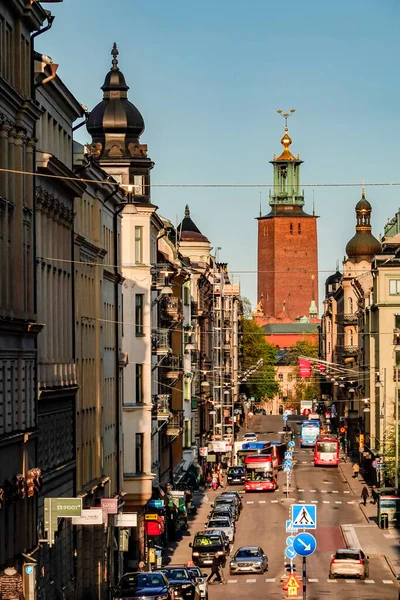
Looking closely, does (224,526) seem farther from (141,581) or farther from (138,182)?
(141,581)

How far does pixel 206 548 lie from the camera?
2413 inches

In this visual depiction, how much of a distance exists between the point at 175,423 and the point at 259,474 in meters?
18.1

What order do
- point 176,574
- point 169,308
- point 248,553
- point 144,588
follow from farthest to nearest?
point 169,308 < point 248,553 < point 176,574 < point 144,588

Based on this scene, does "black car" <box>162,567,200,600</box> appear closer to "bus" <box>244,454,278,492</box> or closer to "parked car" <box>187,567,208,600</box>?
"parked car" <box>187,567,208,600</box>

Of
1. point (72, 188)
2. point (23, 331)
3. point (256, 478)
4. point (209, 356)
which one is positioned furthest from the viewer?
point (209, 356)

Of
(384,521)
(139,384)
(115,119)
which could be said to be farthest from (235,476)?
(115,119)

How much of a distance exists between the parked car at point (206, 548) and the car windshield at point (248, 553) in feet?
3.46

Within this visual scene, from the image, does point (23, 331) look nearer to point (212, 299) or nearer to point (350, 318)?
point (212, 299)

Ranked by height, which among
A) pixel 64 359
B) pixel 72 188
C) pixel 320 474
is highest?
pixel 72 188

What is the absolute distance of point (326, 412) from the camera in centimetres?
19225

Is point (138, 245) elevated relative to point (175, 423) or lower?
elevated

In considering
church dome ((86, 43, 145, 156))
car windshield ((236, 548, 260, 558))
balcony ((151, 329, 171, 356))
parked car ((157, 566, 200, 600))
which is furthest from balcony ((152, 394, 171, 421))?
parked car ((157, 566, 200, 600))

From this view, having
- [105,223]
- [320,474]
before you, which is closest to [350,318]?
[320,474]

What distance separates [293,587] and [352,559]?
37.8 ft
